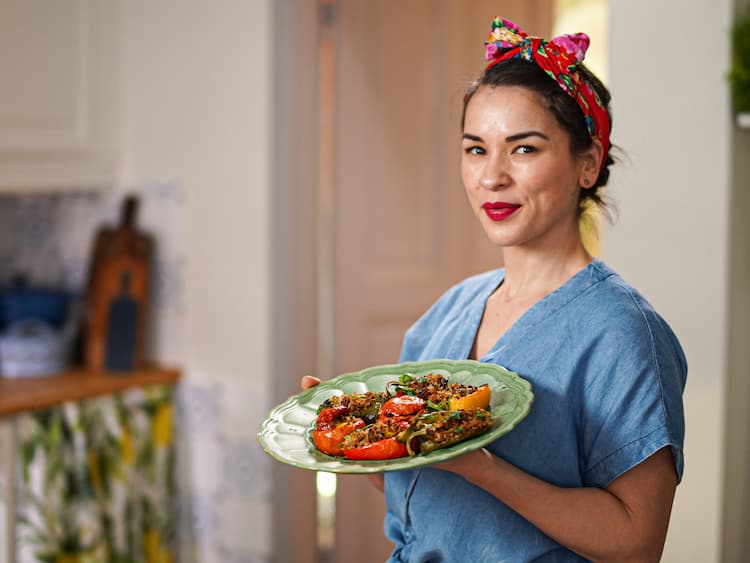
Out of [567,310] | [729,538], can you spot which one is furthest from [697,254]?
[567,310]

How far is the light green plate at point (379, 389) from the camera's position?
894 mm

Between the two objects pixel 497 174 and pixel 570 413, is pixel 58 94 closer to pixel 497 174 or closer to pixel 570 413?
pixel 497 174

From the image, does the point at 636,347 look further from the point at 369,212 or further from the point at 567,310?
the point at 369,212

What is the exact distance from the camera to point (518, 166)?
1.07 metres

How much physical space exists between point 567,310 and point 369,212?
5.10ft

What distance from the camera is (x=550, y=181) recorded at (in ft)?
3.51

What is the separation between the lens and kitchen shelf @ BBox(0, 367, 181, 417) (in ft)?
7.04

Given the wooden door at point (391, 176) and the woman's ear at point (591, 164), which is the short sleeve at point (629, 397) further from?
the wooden door at point (391, 176)

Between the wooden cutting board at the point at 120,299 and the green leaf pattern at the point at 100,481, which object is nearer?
the green leaf pattern at the point at 100,481

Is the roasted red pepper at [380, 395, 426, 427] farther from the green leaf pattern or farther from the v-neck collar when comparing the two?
the green leaf pattern

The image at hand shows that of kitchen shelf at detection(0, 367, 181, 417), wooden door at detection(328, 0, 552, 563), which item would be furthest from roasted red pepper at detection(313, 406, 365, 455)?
wooden door at detection(328, 0, 552, 563)

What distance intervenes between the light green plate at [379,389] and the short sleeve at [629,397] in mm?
98

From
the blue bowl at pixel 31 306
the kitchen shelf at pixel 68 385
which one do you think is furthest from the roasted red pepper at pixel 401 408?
the blue bowl at pixel 31 306

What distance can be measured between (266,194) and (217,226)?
0.18 metres
